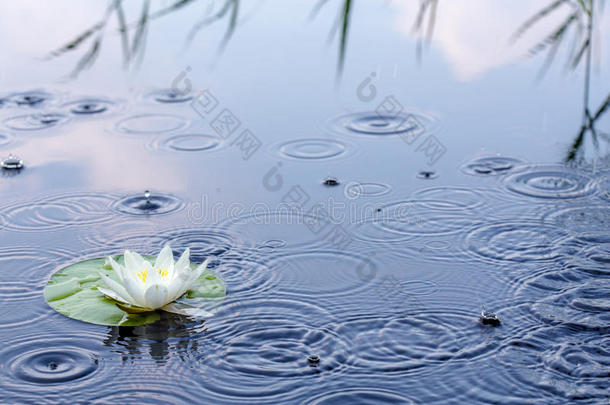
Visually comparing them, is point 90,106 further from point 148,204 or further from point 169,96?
point 148,204

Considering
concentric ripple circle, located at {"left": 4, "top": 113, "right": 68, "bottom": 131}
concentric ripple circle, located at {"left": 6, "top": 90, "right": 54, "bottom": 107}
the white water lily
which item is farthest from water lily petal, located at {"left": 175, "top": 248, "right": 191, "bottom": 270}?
concentric ripple circle, located at {"left": 6, "top": 90, "right": 54, "bottom": 107}

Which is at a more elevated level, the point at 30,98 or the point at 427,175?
the point at 30,98

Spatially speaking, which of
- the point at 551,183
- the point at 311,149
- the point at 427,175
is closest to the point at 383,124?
the point at 311,149

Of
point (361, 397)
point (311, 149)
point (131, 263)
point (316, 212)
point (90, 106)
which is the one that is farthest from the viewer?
point (90, 106)

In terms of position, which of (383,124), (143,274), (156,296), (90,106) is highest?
(90,106)

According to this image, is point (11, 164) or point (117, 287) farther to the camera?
point (11, 164)

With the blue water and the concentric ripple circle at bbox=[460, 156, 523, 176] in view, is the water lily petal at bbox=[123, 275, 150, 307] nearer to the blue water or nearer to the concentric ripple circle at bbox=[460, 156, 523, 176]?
the blue water

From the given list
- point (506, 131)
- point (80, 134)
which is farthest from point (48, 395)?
point (506, 131)

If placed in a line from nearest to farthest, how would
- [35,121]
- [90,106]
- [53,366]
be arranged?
[53,366], [35,121], [90,106]
